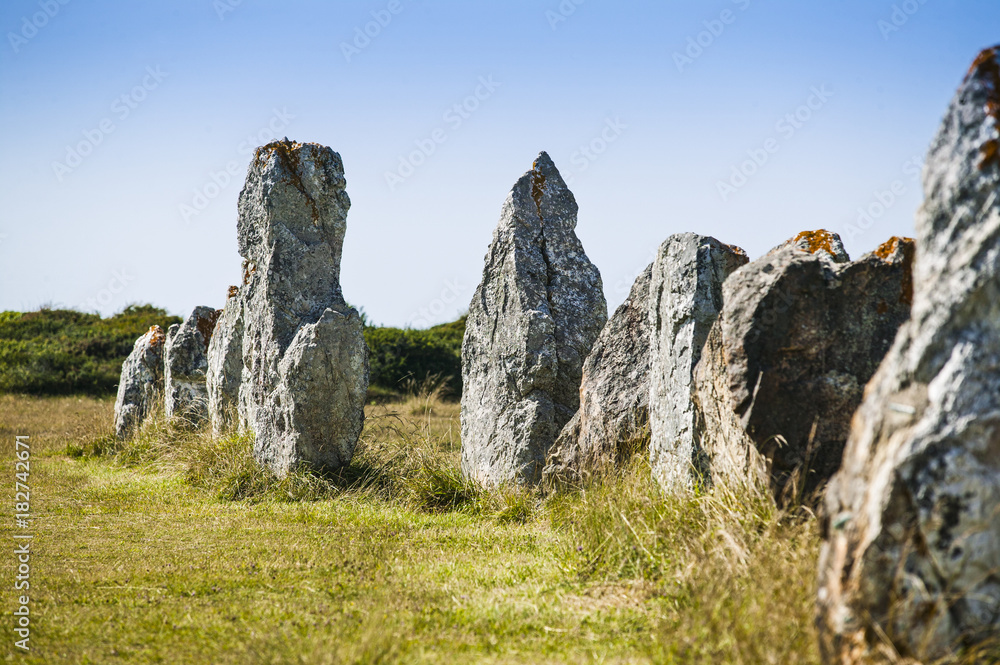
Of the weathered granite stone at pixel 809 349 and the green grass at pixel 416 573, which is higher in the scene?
the weathered granite stone at pixel 809 349

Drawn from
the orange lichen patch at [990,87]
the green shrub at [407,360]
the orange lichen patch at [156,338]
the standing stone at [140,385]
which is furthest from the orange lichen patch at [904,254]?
the green shrub at [407,360]

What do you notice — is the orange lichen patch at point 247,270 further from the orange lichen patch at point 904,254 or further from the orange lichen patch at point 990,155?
the orange lichen patch at point 990,155

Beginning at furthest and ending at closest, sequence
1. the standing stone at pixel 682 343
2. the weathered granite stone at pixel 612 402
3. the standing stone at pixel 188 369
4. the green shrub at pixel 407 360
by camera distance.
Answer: the green shrub at pixel 407 360
the standing stone at pixel 188 369
the weathered granite stone at pixel 612 402
the standing stone at pixel 682 343

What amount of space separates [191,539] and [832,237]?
524 cm

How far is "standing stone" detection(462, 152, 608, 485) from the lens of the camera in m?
7.20

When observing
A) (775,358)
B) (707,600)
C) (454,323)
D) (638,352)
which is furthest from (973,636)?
(454,323)

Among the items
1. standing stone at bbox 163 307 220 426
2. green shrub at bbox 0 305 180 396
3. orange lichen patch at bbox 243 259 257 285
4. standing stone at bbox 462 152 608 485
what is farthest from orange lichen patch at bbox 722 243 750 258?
green shrub at bbox 0 305 180 396

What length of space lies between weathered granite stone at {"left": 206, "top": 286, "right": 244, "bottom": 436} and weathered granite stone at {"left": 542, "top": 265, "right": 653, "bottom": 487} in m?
4.95

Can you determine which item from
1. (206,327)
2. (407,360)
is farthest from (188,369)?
(407,360)

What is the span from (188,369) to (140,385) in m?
1.30

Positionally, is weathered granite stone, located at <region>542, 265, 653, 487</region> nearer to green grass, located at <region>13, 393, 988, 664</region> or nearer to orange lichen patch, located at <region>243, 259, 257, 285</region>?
green grass, located at <region>13, 393, 988, 664</region>

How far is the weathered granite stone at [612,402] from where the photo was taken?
6.35 m

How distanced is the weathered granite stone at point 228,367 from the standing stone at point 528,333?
365 cm

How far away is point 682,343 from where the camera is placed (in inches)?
216
